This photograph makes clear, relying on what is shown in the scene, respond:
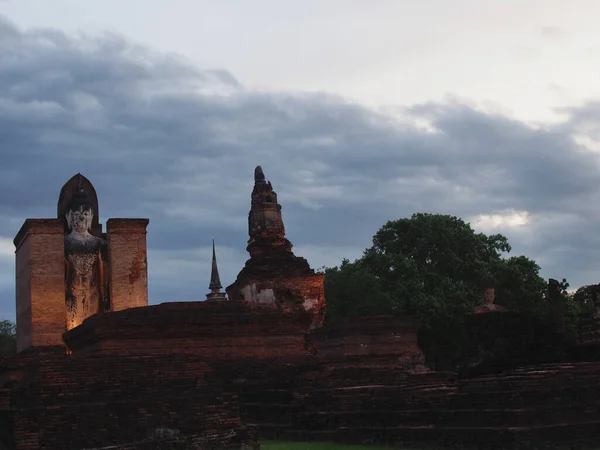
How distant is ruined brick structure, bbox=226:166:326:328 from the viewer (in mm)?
28453

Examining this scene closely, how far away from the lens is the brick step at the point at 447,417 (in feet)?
41.1

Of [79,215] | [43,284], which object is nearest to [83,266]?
[43,284]

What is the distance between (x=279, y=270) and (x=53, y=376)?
16.5 meters

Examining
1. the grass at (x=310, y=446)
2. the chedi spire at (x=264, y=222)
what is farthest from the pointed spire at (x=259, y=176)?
the grass at (x=310, y=446)

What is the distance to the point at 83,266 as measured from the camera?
23.2m

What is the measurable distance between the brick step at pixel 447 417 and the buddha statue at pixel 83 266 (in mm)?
8528

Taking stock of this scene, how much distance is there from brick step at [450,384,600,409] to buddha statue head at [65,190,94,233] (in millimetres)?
12864

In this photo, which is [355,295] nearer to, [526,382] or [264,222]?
[264,222]

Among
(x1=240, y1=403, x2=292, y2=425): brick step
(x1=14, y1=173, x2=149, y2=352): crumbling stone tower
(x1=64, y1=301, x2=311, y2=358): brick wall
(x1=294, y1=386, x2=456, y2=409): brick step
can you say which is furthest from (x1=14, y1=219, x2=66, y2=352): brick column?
(x1=294, y1=386, x2=456, y2=409): brick step

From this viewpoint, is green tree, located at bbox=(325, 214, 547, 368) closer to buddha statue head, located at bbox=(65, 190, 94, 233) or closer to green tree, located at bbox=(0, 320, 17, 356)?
buddha statue head, located at bbox=(65, 190, 94, 233)

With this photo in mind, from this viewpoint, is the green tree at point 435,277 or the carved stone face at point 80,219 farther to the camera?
the green tree at point 435,277

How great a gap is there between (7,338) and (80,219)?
3832 centimetres

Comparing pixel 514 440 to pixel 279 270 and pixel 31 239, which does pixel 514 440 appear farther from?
pixel 279 270

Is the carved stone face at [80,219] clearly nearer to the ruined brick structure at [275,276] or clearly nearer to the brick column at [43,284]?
the brick column at [43,284]
